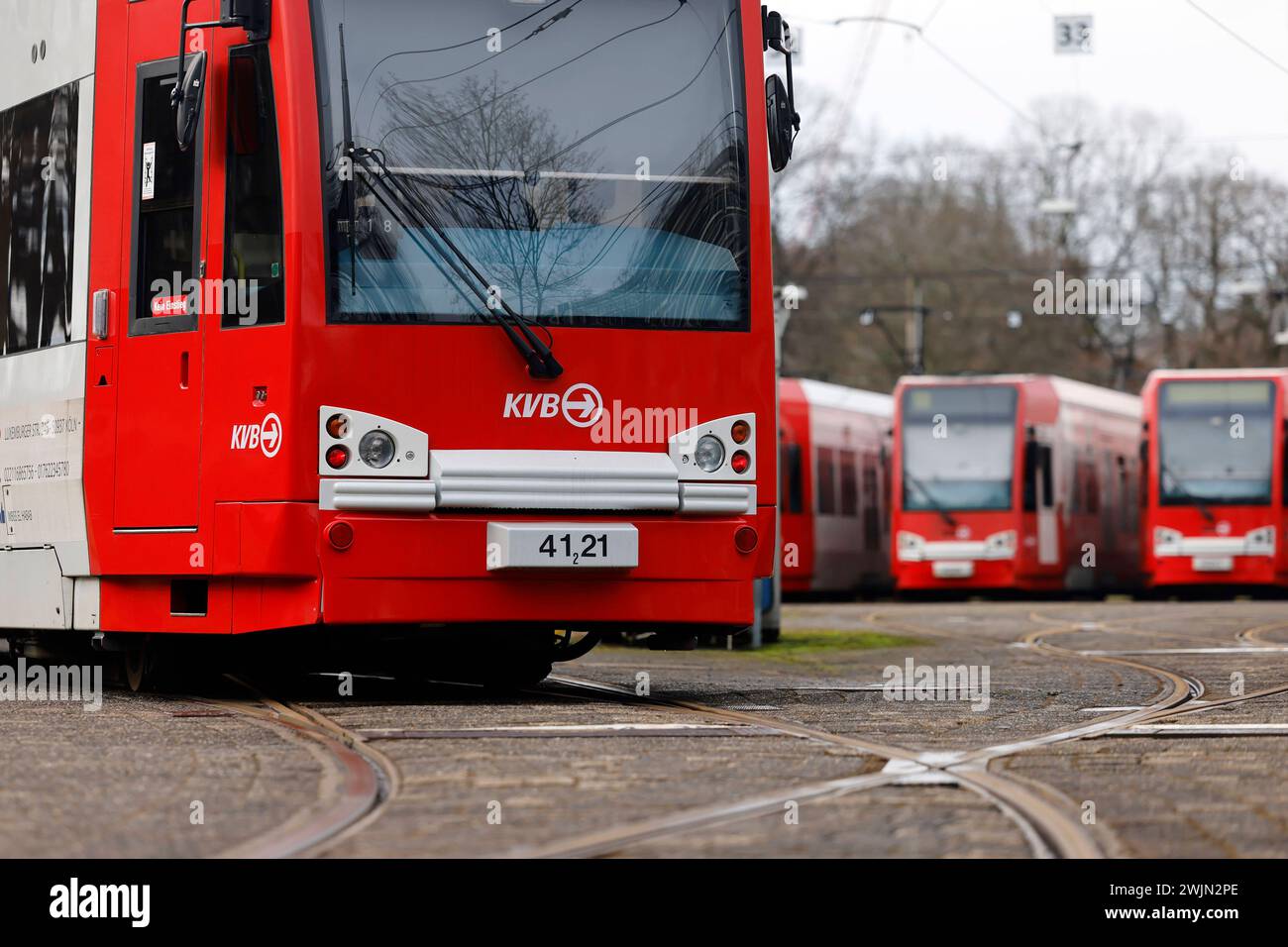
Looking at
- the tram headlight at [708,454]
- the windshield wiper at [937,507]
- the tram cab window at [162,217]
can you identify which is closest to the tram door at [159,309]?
the tram cab window at [162,217]

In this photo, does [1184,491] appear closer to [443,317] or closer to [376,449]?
[443,317]

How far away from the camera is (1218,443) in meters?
32.6

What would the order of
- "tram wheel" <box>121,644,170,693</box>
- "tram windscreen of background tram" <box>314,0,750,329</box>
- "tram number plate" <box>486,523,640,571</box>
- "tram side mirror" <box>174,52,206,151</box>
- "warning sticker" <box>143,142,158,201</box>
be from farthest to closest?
"tram wheel" <box>121,644,170,693</box> < "warning sticker" <box>143,142,158,201</box> < "tram windscreen of background tram" <box>314,0,750,329</box> < "tram number plate" <box>486,523,640,571</box> < "tram side mirror" <box>174,52,206,151</box>

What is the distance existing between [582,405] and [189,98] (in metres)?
2.22

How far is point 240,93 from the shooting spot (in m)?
10.5

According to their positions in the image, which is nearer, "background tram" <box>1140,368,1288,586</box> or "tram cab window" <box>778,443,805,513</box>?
"background tram" <box>1140,368,1288,586</box>

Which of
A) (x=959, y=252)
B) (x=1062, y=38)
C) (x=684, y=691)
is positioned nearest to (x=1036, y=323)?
(x=959, y=252)

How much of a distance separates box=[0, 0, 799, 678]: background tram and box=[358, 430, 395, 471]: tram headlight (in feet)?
0.04

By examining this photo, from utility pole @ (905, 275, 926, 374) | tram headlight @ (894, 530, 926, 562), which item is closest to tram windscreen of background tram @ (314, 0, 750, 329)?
tram headlight @ (894, 530, 926, 562)

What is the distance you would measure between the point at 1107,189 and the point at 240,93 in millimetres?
45402

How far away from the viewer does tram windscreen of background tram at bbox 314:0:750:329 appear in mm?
10242

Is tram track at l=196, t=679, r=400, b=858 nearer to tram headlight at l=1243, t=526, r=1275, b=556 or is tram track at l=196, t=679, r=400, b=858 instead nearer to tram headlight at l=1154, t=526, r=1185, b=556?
tram headlight at l=1154, t=526, r=1185, b=556
